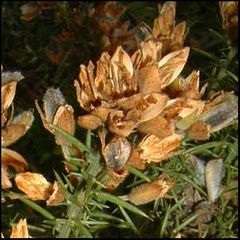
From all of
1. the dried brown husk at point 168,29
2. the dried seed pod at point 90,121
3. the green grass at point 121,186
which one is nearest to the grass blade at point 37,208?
the green grass at point 121,186

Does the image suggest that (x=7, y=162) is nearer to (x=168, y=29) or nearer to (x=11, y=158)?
(x=11, y=158)

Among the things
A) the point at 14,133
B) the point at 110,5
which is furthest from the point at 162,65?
the point at 110,5

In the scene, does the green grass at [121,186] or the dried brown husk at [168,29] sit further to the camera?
the dried brown husk at [168,29]

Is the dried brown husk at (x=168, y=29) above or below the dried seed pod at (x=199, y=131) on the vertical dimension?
above

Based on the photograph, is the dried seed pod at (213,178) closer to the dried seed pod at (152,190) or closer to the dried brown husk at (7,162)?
the dried seed pod at (152,190)

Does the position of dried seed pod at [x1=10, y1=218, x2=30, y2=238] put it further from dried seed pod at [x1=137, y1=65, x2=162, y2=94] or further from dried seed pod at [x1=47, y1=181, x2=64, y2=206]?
dried seed pod at [x1=137, y1=65, x2=162, y2=94]

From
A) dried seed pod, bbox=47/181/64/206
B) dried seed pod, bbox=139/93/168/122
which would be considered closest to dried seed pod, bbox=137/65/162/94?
dried seed pod, bbox=139/93/168/122

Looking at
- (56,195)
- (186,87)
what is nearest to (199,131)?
(186,87)
